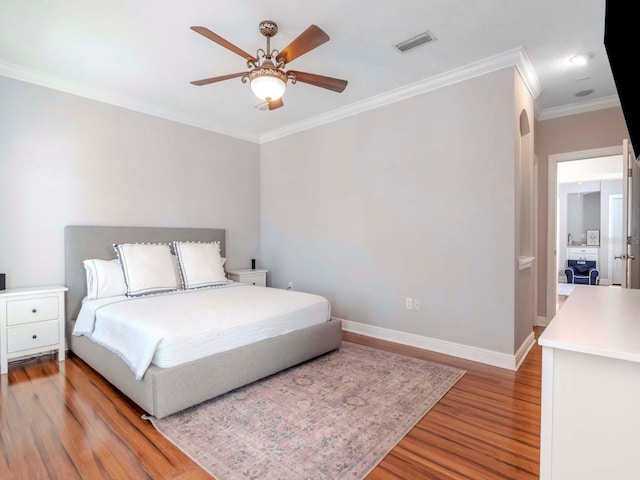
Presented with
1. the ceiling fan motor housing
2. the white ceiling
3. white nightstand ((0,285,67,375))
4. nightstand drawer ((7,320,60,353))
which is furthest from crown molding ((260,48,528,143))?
nightstand drawer ((7,320,60,353))

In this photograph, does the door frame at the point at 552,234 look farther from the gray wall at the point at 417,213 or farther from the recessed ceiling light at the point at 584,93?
the gray wall at the point at 417,213

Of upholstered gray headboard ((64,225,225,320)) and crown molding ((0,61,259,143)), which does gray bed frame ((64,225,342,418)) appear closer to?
upholstered gray headboard ((64,225,225,320))

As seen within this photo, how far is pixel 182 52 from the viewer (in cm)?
277

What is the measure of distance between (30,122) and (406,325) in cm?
426

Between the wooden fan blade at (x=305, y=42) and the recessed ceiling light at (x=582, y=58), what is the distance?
7.71ft

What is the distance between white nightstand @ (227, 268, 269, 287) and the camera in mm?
4511

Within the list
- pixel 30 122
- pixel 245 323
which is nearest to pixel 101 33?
pixel 30 122

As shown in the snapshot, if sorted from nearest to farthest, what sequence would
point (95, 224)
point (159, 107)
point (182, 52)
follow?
point (182, 52)
point (95, 224)
point (159, 107)

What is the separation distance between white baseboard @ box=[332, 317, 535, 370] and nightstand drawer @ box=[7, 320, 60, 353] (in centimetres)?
302

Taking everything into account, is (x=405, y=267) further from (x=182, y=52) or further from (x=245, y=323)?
(x=182, y=52)

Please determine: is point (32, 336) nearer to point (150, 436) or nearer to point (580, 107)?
point (150, 436)

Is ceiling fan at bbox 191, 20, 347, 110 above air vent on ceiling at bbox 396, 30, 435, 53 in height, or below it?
below

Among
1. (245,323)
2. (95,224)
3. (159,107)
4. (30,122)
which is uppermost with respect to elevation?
(159,107)

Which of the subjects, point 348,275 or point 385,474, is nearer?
point 385,474
